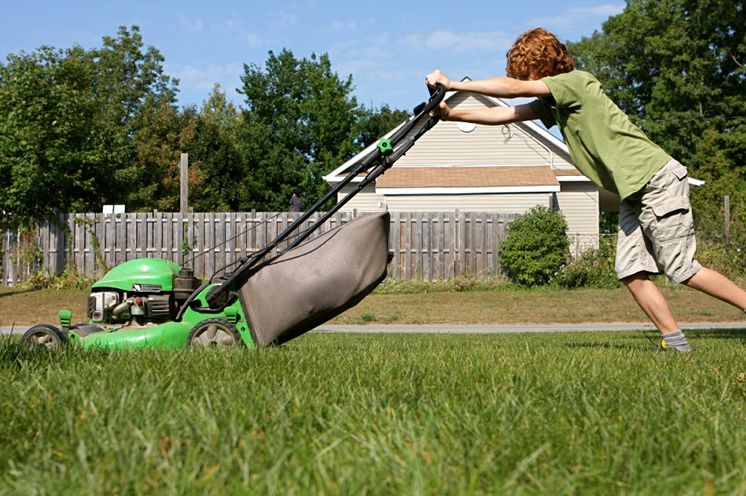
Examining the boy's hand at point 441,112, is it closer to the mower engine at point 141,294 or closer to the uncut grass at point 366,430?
the mower engine at point 141,294

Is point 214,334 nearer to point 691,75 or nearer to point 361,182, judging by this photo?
point 361,182

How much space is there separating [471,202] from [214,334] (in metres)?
21.2

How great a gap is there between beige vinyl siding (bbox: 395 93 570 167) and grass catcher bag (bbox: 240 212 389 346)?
22.6 m

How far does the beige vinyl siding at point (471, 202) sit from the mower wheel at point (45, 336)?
2083cm

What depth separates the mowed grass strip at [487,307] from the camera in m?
15.9

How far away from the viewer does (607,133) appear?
5.68 meters

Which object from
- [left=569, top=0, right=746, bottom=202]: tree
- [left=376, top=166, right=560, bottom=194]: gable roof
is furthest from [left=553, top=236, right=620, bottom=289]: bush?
[left=569, top=0, right=746, bottom=202]: tree

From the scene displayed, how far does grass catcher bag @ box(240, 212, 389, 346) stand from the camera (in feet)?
17.3

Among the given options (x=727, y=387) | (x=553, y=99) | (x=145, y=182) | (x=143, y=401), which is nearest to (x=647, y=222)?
(x=553, y=99)

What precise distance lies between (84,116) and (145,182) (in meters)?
25.0

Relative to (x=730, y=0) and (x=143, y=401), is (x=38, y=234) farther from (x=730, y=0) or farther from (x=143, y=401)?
(x=730, y=0)

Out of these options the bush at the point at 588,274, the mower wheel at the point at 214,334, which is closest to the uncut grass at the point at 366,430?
the mower wheel at the point at 214,334

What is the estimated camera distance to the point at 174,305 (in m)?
6.04

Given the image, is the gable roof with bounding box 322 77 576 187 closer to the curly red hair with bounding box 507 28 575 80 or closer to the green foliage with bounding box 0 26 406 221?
the green foliage with bounding box 0 26 406 221
